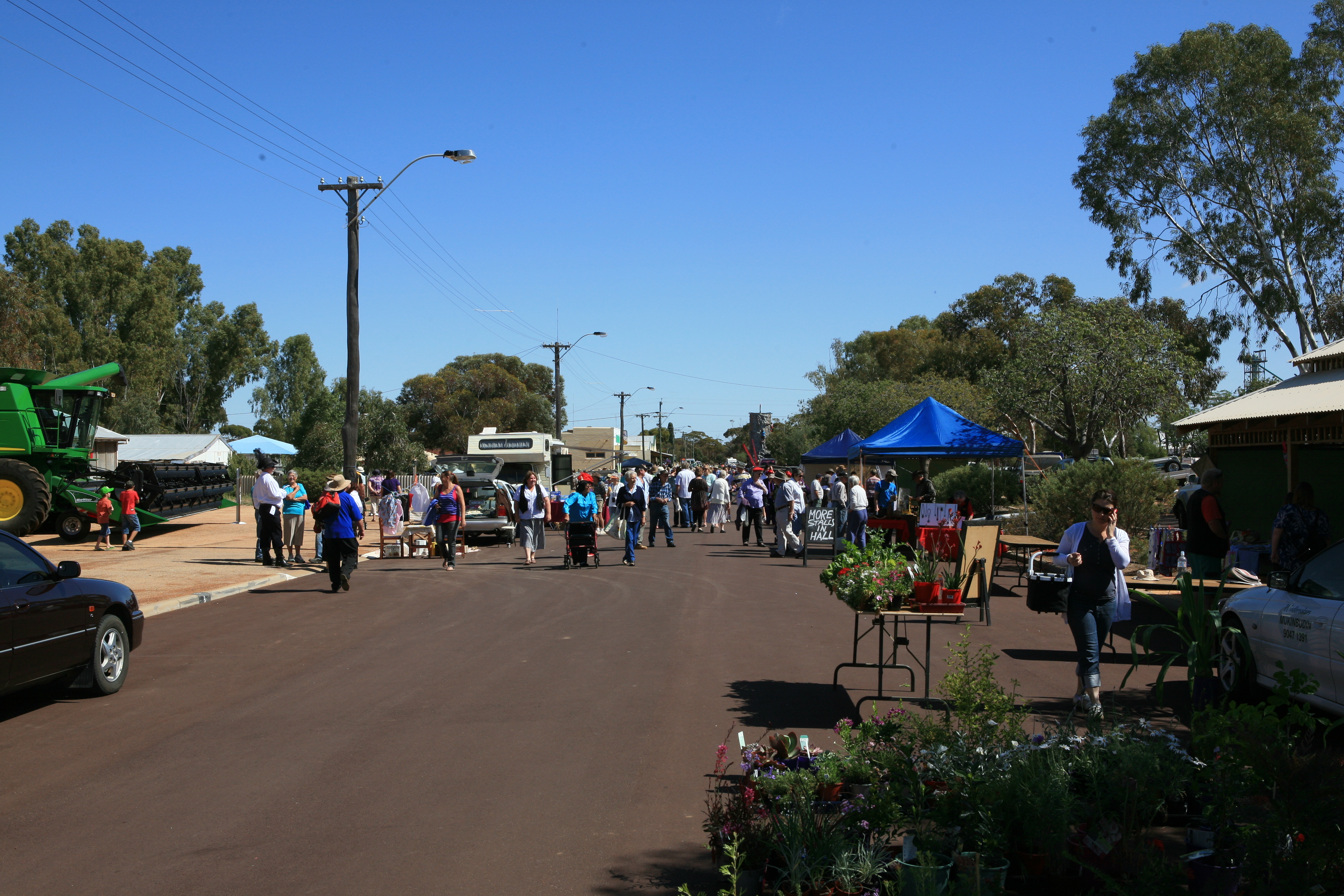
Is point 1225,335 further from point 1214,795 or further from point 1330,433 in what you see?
point 1214,795

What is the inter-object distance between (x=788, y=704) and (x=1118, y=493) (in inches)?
513

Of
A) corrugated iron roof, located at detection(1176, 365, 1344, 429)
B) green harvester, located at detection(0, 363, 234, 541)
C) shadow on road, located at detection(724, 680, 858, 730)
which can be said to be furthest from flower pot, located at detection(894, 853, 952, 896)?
green harvester, located at detection(0, 363, 234, 541)

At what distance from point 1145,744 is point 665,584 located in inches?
454

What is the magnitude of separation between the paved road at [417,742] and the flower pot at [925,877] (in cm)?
112

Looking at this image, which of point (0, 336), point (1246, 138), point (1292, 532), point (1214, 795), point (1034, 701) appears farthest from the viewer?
point (0, 336)

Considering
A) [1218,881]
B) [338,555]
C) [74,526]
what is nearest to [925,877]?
[1218,881]

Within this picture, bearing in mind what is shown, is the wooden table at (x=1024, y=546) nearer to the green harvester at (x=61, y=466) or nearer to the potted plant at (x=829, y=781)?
the potted plant at (x=829, y=781)

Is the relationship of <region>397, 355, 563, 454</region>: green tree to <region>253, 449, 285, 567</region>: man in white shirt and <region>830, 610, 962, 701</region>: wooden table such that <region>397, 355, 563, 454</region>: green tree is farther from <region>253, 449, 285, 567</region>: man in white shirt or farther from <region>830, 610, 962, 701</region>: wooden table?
<region>830, 610, 962, 701</region>: wooden table

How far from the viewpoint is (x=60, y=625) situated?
7.38m

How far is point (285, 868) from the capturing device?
4.47 meters

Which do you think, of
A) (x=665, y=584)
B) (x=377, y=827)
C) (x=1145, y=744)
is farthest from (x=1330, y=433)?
(x=377, y=827)

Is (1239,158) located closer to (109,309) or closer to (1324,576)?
(1324,576)

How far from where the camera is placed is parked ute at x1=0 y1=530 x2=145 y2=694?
6863mm

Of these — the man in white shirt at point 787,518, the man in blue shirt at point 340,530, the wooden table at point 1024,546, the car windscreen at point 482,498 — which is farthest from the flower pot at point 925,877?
the car windscreen at point 482,498
